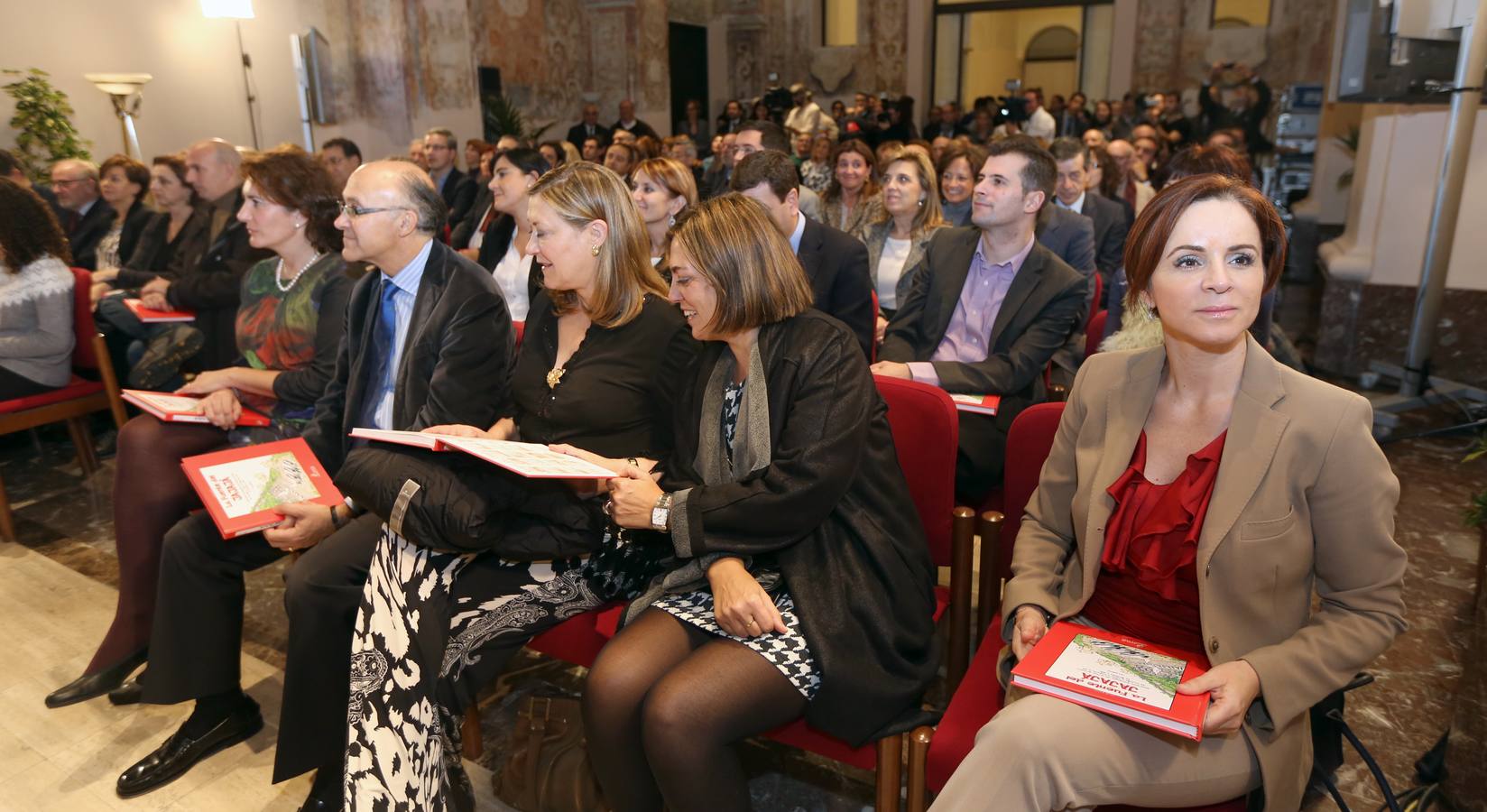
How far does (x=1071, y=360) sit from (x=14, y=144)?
10547 mm

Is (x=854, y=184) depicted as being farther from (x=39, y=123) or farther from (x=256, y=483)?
(x=39, y=123)

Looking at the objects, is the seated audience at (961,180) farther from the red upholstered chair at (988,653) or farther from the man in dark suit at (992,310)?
the red upholstered chair at (988,653)

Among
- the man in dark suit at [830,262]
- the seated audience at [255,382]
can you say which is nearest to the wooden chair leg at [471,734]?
the seated audience at [255,382]

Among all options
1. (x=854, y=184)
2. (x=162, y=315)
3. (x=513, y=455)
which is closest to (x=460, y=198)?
(x=854, y=184)

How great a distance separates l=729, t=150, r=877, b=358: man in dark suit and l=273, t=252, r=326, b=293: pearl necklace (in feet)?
5.22

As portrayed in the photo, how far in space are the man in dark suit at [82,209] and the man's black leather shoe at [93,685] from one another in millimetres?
3728

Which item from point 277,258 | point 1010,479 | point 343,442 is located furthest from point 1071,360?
point 277,258

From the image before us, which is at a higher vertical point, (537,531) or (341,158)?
(341,158)

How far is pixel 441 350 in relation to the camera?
2648 mm

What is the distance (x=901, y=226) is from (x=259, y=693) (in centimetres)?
335

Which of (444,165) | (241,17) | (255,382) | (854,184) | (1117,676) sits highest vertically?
(241,17)

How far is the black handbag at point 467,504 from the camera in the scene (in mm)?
2109

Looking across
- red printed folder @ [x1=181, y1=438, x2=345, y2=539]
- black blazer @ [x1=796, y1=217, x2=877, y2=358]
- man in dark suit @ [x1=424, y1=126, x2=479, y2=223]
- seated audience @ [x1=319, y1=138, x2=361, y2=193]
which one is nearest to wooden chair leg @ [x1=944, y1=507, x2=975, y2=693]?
red printed folder @ [x1=181, y1=438, x2=345, y2=539]

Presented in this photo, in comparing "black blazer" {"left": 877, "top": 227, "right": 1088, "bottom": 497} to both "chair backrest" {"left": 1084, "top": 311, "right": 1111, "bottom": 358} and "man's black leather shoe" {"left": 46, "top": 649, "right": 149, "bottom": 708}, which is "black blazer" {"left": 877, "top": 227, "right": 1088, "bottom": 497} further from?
"man's black leather shoe" {"left": 46, "top": 649, "right": 149, "bottom": 708}
